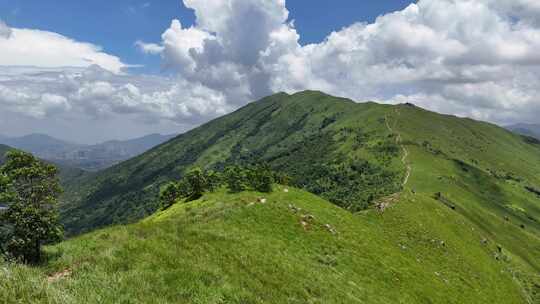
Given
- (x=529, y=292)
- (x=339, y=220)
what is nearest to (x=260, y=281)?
(x=339, y=220)

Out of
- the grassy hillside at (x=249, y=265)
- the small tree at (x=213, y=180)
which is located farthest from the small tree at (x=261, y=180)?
the small tree at (x=213, y=180)

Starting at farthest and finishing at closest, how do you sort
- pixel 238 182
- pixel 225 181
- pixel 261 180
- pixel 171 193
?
pixel 171 193 < pixel 225 181 < pixel 238 182 < pixel 261 180

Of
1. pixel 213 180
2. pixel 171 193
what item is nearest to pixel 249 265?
pixel 213 180

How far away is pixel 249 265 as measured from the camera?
2053cm

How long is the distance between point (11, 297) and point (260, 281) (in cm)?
1168

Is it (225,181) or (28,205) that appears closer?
(28,205)

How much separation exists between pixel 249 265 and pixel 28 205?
13.9 meters

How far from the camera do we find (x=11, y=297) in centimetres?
937

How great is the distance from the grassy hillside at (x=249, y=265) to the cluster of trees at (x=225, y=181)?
13.5ft

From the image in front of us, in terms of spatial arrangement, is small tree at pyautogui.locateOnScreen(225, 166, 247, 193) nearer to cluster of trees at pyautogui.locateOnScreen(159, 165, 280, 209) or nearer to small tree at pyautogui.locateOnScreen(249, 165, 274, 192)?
cluster of trees at pyautogui.locateOnScreen(159, 165, 280, 209)

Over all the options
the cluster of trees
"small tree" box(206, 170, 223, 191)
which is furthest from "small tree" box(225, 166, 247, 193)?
"small tree" box(206, 170, 223, 191)

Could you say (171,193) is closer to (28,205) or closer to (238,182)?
(238,182)

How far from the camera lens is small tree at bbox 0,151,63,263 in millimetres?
18969

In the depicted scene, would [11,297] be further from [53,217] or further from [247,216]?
[247,216]
